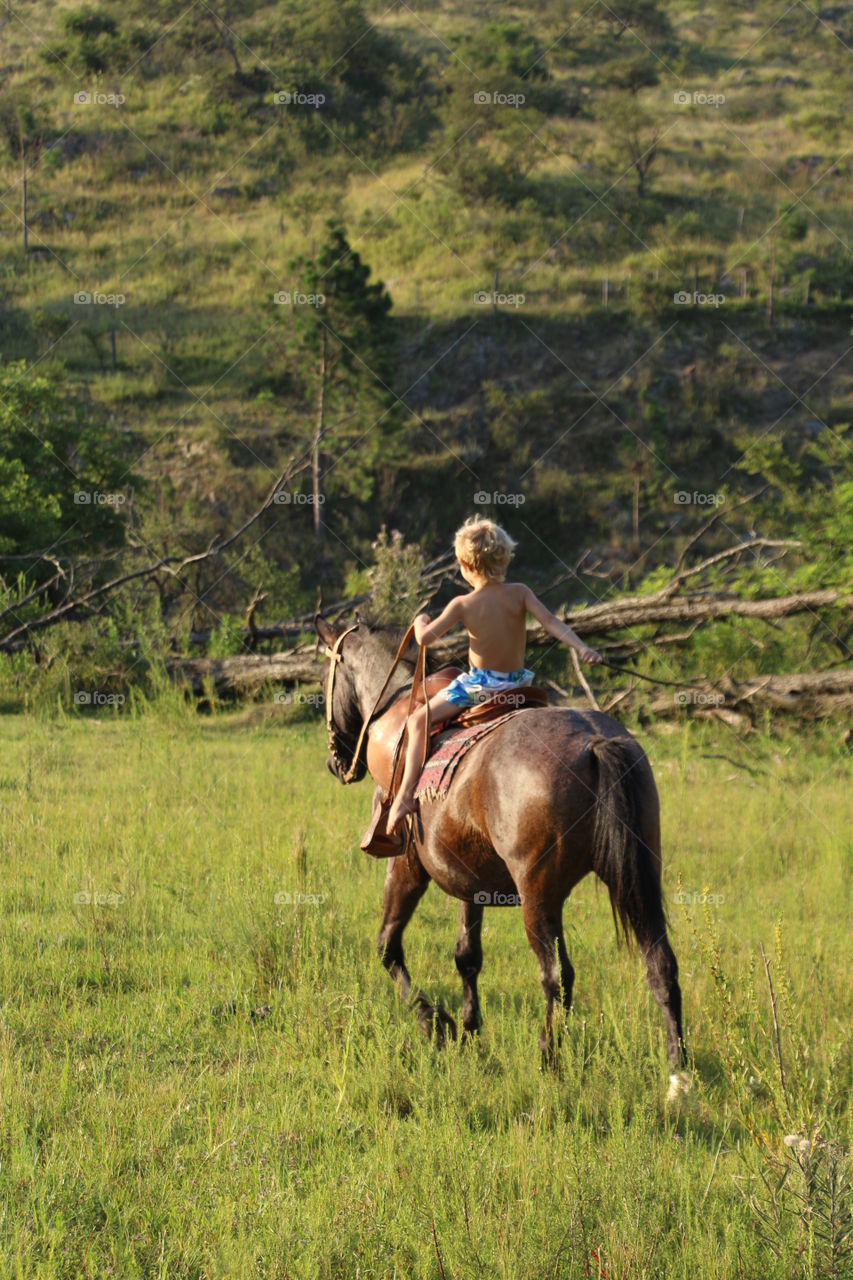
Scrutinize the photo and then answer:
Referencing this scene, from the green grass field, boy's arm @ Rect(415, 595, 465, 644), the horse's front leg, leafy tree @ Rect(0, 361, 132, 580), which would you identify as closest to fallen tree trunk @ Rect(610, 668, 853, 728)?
the green grass field

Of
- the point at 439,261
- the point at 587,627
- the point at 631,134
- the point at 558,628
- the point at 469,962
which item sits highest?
the point at 558,628

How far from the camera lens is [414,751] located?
205 inches

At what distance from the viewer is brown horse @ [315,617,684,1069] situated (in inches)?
176

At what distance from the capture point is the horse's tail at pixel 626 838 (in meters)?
4.43

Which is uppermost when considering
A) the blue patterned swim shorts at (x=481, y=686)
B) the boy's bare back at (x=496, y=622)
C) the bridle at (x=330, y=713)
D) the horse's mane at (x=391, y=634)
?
Answer: the boy's bare back at (x=496, y=622)

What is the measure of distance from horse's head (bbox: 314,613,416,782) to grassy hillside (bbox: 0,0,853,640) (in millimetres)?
10902

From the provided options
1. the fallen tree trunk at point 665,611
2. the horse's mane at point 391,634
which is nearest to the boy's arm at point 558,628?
the horse's mane at point 391,634

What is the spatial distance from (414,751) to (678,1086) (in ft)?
5.63

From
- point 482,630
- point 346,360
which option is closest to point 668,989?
point 482,630

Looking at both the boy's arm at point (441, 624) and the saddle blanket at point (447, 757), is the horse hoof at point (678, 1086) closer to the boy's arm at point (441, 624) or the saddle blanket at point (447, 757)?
the saddle blanket at point (447, 757)

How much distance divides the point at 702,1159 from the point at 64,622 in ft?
37.0

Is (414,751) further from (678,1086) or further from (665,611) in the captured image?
(665,611)

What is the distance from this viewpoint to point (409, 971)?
19.9 feet

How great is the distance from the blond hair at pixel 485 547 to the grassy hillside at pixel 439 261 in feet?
39.6
